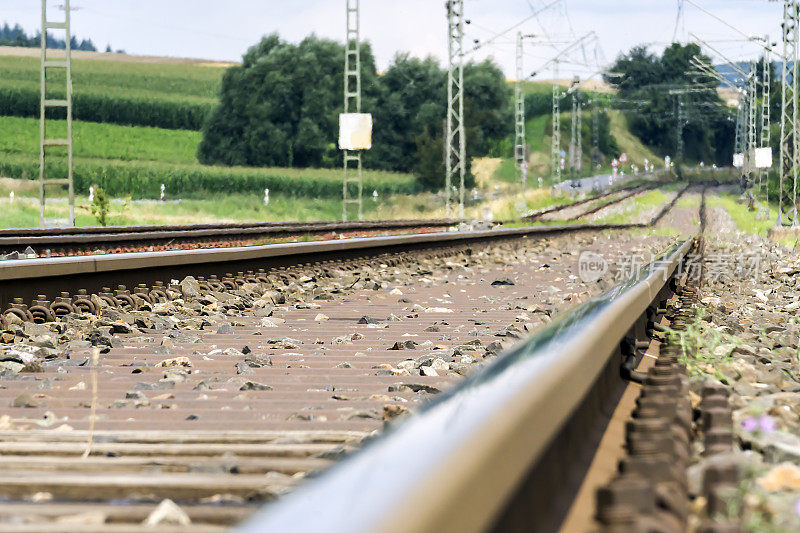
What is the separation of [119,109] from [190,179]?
26701 millimetres

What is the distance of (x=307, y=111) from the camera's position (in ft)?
275

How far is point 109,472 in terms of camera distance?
11.8 feet

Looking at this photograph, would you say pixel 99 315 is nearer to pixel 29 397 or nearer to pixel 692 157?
pixel 29 397

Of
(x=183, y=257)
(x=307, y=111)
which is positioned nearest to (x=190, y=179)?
(x=307, y=111)

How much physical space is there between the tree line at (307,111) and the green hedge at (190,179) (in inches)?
314

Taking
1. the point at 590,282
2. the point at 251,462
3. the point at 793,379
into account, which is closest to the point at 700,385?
the point at 793,379

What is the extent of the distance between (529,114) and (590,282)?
127 metres

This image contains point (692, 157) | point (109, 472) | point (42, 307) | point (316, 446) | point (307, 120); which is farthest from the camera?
point (692, 157)

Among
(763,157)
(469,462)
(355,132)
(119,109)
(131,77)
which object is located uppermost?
(131,77)

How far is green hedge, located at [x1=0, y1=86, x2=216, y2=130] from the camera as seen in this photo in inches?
3428

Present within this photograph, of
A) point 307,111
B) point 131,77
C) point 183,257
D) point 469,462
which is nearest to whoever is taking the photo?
point 469,462

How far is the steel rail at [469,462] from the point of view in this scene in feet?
5.42

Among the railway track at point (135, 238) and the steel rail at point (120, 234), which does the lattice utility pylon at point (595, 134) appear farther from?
the railway track at point (135, 238)

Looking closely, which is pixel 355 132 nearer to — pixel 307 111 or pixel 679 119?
pixel 307 111
